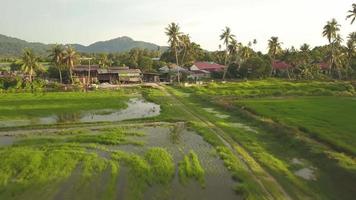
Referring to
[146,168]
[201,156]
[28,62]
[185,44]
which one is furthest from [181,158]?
[185,44]

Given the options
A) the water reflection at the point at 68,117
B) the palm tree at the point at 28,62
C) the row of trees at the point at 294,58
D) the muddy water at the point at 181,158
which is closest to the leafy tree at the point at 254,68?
the row of trees at the point at 294,58

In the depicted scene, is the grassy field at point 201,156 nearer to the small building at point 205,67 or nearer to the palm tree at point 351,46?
the palm tree at point 351,46

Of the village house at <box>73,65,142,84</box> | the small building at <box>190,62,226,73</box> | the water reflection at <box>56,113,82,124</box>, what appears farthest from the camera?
the small building at <box>190,62,226,73</box>

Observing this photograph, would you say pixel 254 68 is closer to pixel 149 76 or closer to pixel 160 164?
pixel 149 76

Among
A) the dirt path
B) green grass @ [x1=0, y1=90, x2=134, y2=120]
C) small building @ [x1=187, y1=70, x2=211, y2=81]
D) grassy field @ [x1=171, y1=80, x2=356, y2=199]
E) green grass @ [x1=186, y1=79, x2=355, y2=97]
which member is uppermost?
small building @ [x1=187, y1=70, x2=211, y2=81]

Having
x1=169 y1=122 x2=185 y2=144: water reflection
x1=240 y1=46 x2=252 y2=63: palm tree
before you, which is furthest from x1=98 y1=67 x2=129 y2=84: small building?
x1=169 y1=122 x2=185 y2=144: water reflection

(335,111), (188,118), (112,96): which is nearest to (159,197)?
(188,118)

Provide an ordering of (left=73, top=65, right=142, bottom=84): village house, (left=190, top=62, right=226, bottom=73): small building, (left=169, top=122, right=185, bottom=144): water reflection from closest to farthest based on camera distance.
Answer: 1. (left=169, top=122, right=185, bottom=144): water reflection
2. (left=73, top=65, right=142, bottom=84): village house
3. (left=190, top=62, right=226, bottom=73): small building

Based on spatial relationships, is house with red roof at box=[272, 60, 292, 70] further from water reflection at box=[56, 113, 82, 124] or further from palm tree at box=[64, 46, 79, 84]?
water reflection at box=[56, 113, 82, 124]
